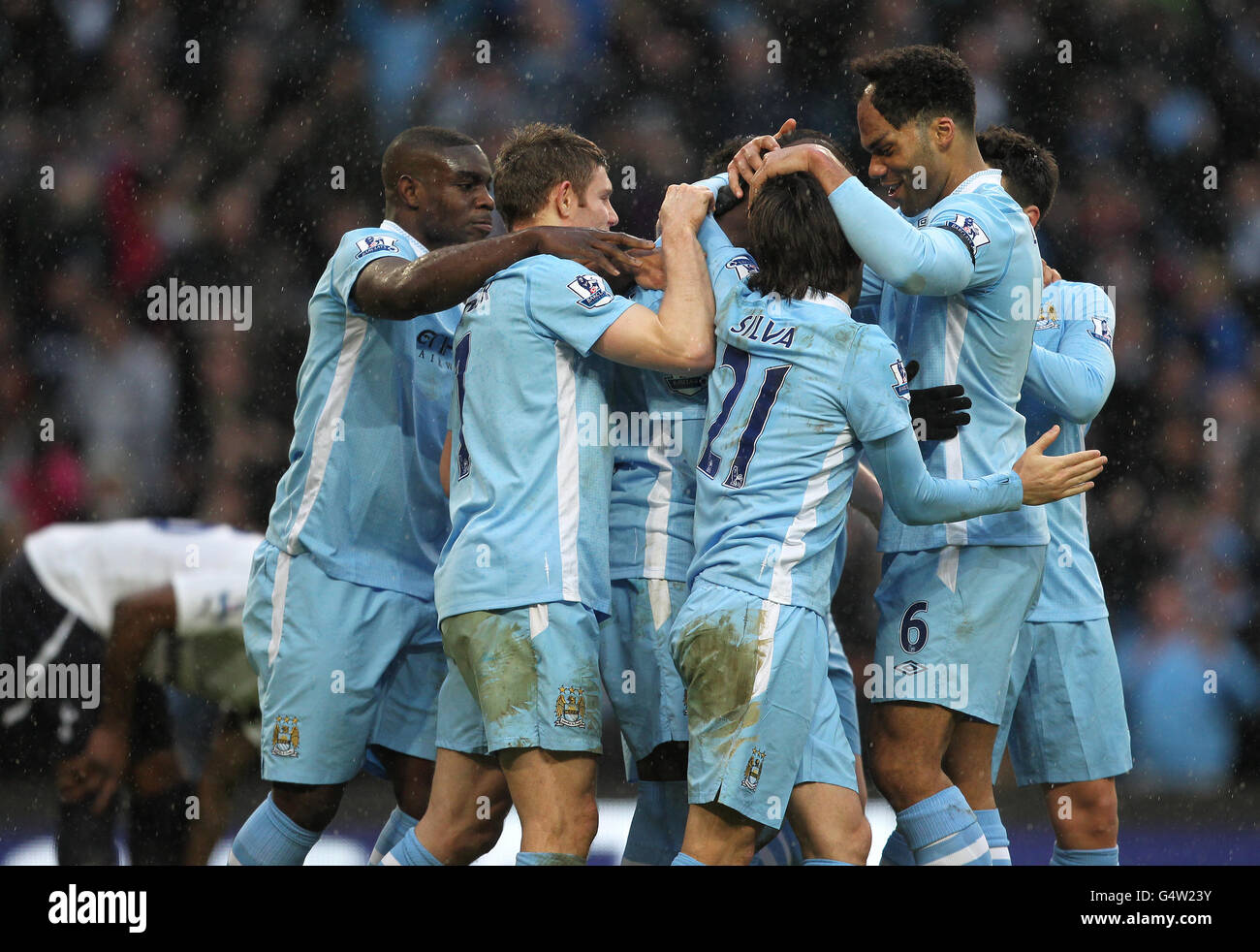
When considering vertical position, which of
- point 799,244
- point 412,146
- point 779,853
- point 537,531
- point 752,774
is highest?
point 412,146

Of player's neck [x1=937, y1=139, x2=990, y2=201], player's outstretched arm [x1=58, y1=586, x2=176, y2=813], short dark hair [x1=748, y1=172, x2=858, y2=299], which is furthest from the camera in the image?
player's outstretched arm [x1=58, y1=586, x2=176, y2=813]

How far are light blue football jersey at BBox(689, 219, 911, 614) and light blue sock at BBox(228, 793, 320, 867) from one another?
1.23m

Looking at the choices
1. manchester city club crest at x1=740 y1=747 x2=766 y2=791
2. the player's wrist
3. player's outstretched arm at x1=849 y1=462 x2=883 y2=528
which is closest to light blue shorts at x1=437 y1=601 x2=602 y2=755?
manchester city club crest at x1=740 y1=747 x2=766 y2=791

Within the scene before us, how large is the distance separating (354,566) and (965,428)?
141cm

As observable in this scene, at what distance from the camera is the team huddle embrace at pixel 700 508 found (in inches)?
107

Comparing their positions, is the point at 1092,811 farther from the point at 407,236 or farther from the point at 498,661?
the point at 407,236

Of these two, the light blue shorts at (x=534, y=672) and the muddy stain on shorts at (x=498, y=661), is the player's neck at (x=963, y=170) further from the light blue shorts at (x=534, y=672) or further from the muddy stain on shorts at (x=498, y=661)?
the muddy stain on shorts at (x=498, y=661)

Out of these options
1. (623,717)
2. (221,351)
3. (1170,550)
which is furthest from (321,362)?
(1170,550)

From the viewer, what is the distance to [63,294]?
5359 mm

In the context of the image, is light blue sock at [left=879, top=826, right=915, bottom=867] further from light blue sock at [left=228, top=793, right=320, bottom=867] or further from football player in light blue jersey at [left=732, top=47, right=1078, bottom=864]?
light blue sock at [left=228, top=793, right=320, bottom=867]

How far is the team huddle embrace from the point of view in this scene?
271 cm

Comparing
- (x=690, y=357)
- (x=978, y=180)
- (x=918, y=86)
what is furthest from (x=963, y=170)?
(x=690, y=357)

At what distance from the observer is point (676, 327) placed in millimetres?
2826

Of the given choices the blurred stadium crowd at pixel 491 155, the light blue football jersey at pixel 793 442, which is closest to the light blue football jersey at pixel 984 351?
the light blue football jersey at pixel 793 442
